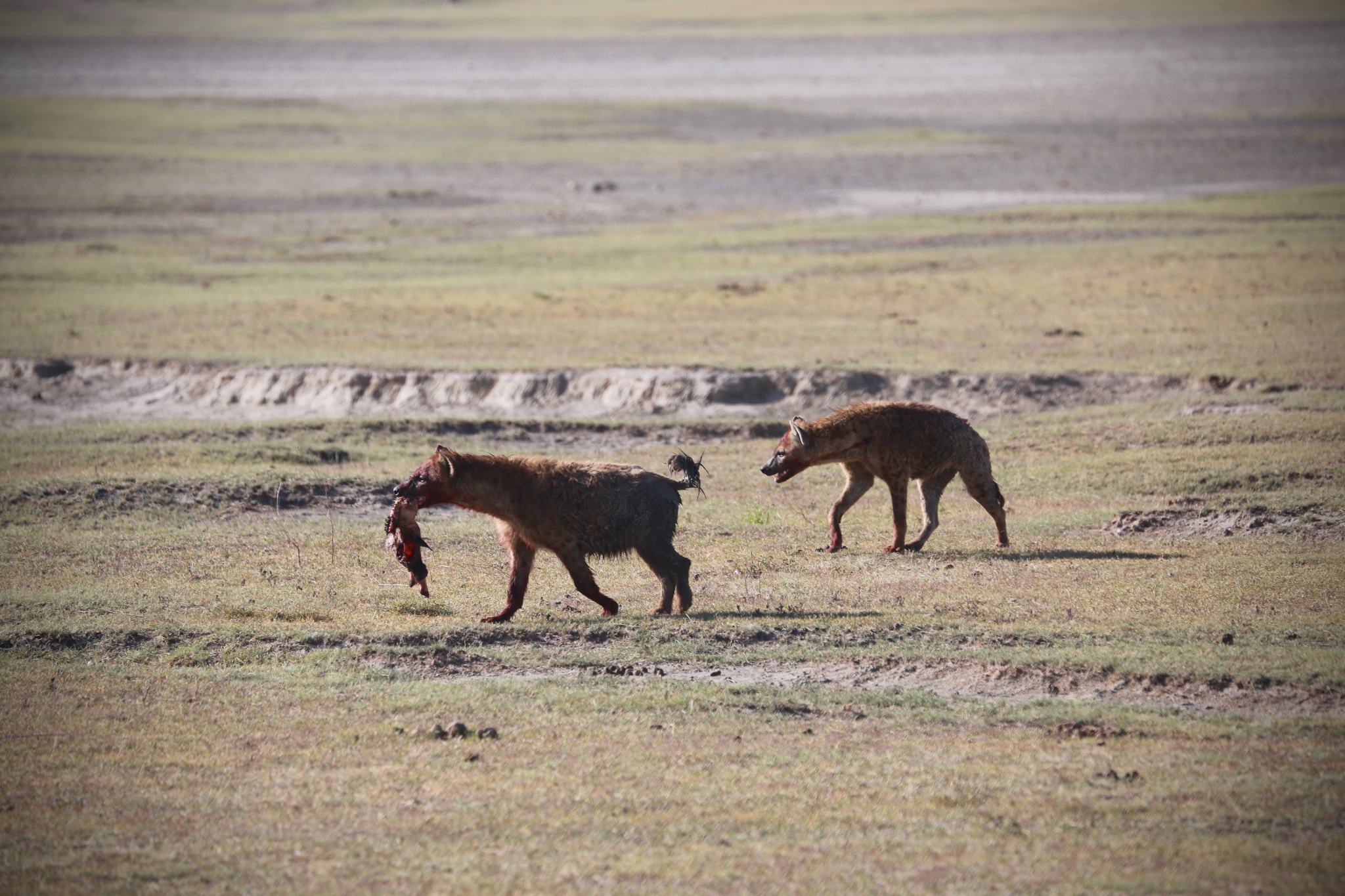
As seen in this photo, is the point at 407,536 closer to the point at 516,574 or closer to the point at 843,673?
the point at 516,574

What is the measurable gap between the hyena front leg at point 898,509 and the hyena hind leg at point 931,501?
0.11m

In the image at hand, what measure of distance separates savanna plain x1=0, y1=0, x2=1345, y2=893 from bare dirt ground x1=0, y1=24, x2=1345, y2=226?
1144 cm

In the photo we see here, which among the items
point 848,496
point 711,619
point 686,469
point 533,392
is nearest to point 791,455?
point 848,496

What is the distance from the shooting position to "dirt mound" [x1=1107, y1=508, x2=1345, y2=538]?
1227 centimetres

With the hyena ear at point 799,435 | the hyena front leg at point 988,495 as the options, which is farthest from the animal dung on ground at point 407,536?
the hyena front leg at point 988,495

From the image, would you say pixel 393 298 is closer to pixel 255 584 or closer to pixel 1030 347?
pixel 1030 347

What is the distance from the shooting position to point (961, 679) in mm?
Result: 8938

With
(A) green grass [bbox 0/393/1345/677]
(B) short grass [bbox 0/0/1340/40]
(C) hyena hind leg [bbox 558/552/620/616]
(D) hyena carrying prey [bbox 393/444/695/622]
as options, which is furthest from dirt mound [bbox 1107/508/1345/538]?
(B) short grass [bbox 0/0/1340/40]

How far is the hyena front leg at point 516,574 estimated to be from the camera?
10.1m

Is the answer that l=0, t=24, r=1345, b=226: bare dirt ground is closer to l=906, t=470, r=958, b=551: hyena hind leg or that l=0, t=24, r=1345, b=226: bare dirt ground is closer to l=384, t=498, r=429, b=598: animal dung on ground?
l=906, t=470, r=958, b=551: hyena hind leg

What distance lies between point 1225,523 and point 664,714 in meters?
6.60

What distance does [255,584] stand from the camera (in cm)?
1117

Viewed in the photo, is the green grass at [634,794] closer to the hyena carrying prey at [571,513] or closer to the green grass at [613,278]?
the hyena carrying prey at [571,513]

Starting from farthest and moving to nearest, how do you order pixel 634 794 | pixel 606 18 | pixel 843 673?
pixel 606 18 < pixel 843 673 < pixel 634 794
